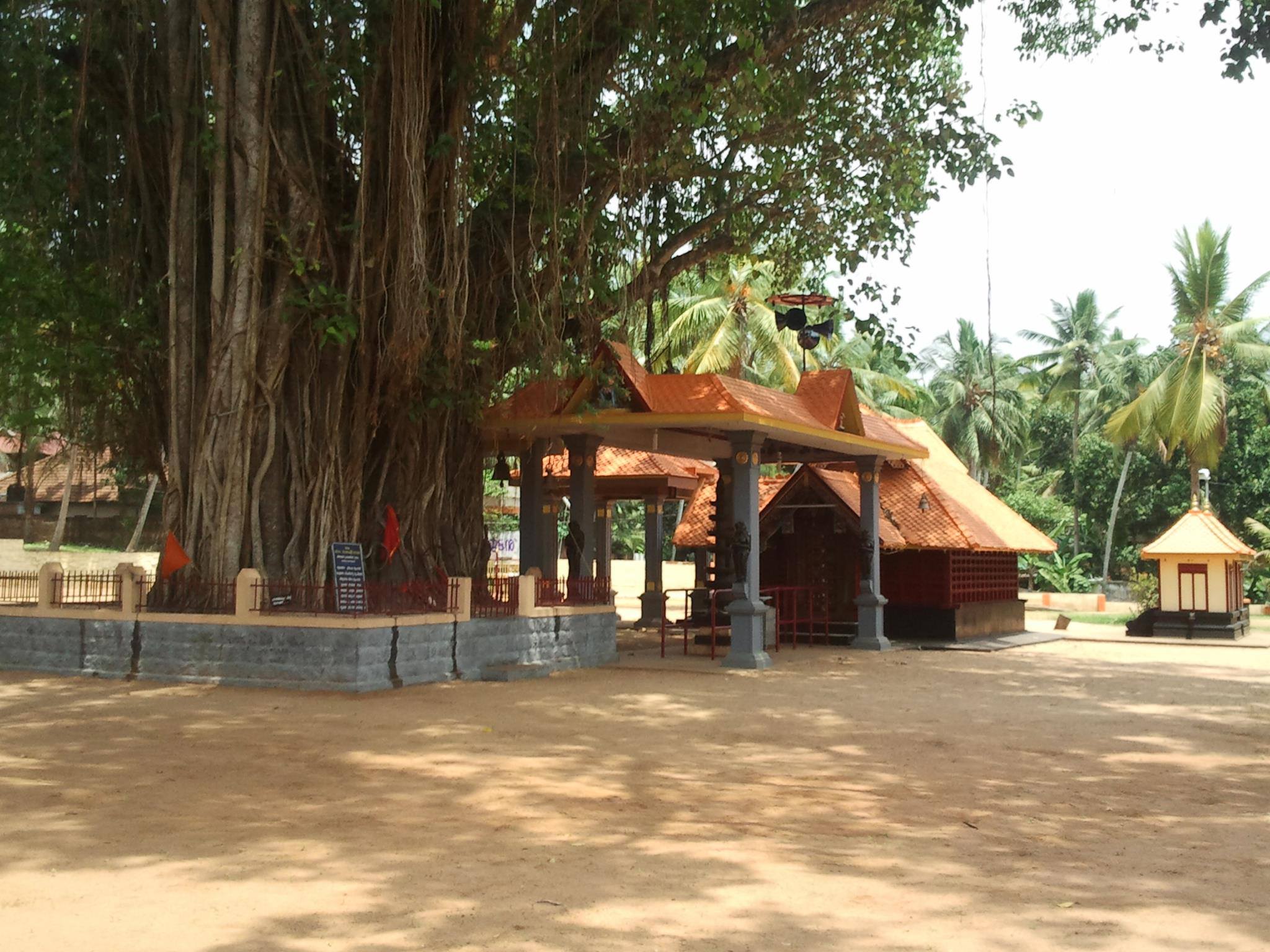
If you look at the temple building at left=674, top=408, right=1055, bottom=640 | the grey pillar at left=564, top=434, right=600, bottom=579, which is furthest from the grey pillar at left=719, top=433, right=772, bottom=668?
the temple building at left=674, top=408, right=1055, bottom=640

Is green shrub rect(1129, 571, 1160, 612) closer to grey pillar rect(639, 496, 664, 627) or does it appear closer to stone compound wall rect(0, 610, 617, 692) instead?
grey pillar rect(639, 496, 664, 627)

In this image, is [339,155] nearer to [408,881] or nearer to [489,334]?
[489,334]

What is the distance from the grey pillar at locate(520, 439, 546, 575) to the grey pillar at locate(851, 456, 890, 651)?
15.2 feet

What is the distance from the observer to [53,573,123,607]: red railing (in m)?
13.4

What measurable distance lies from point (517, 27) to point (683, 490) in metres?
12.3

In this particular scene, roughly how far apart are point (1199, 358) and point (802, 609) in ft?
52.4

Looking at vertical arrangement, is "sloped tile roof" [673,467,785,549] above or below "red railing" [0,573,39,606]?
above

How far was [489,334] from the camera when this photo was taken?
13938mm

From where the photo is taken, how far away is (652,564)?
79.9 feet

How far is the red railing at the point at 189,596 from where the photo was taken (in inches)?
486

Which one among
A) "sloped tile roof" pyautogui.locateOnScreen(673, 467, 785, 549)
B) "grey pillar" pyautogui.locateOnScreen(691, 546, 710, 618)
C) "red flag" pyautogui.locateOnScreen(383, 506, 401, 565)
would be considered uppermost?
"sloped tile roof" pyautogui.locateOnScreen(673, 467, 785, 549)

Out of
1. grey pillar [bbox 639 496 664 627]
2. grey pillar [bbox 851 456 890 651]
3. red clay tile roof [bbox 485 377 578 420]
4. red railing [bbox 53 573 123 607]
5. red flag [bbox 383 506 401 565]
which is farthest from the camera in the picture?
grey pillar [bbox 639 496 664 627]

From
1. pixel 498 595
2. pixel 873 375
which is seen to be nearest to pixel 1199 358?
pixel 873 375

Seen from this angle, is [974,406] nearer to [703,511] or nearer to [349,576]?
[703,511]
